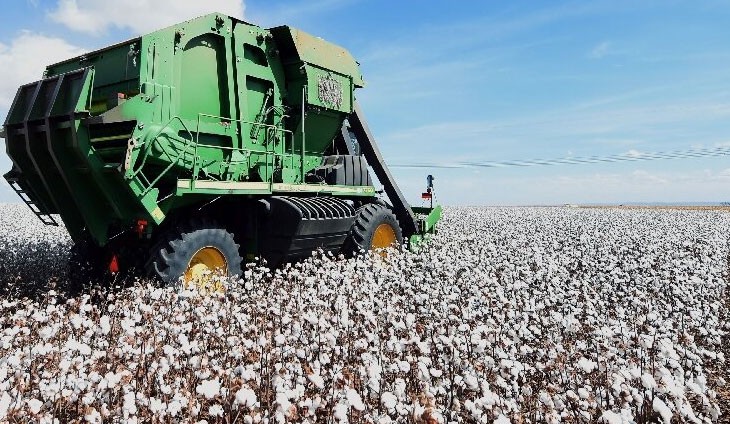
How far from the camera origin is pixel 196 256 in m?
7.46

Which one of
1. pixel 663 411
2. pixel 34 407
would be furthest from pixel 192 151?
pixel 663 411

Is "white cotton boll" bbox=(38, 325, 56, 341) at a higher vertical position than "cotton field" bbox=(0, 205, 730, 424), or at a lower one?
higher

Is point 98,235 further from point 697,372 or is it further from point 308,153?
point 697,372

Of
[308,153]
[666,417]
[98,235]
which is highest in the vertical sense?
[308,153]

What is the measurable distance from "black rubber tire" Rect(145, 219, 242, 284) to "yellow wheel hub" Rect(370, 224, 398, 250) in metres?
3.82

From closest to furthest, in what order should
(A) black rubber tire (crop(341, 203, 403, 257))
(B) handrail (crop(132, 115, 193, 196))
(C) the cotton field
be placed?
(C) the cotton field
(B) handrail (crop(132, 115, 193, 196))
(A) black rubber tire (crop(341, 203, 403, 257))

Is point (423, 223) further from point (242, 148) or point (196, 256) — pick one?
point (196, 256)

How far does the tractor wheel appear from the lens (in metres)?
6.88

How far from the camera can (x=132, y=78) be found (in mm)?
7520

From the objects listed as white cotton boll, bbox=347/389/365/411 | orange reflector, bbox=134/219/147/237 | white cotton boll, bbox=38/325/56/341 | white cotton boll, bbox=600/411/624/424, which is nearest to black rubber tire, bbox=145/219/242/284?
orange reflector, bbox=134/219/147/237

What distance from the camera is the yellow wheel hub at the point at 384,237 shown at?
1094 cm

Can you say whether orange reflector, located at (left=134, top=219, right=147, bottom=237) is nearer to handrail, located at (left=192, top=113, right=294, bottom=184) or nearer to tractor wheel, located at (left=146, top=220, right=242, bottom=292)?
tractor wheel, located at (left=146, top=220, right=242, bottom=292)

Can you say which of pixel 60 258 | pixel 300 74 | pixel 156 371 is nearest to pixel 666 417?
pixel 156 371

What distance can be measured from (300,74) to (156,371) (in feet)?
21.3
